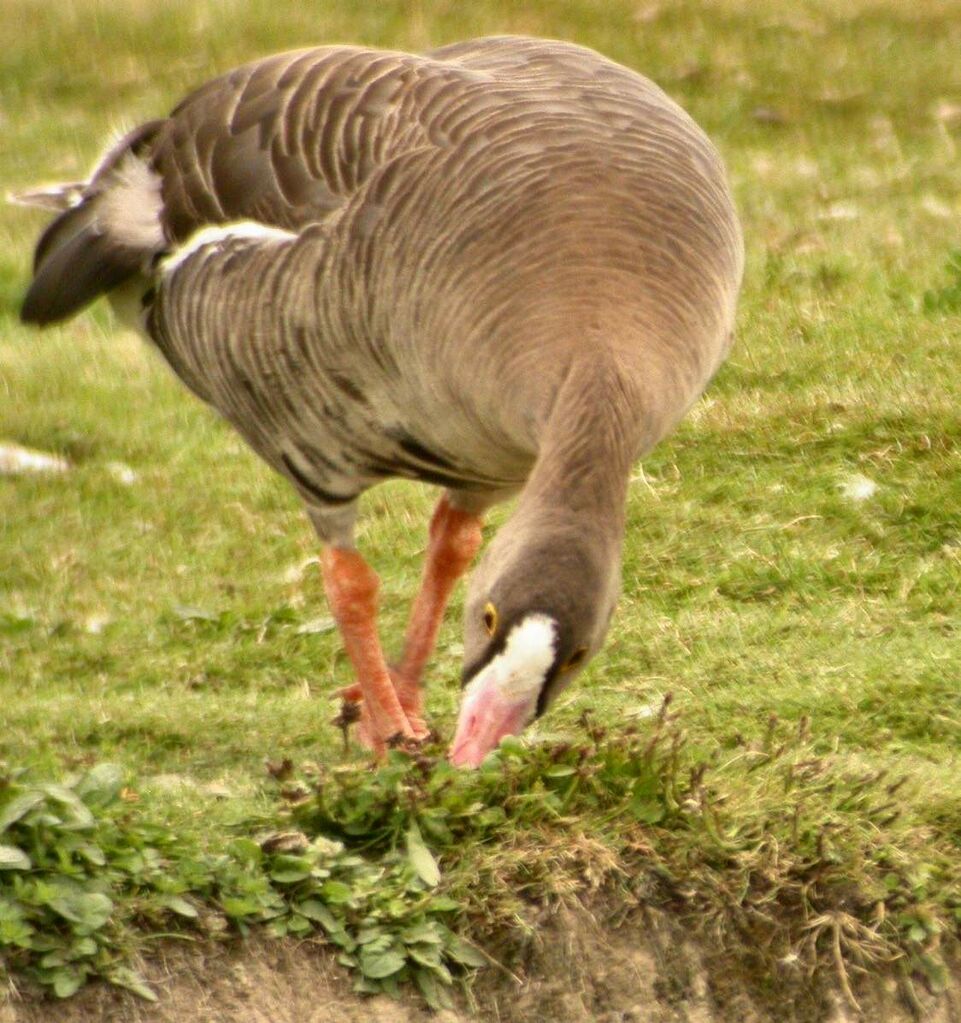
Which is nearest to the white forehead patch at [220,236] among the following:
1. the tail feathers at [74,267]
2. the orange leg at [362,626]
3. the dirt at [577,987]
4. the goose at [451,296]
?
the goose at [451,296]

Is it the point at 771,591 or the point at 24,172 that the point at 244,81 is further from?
the point at 24,172

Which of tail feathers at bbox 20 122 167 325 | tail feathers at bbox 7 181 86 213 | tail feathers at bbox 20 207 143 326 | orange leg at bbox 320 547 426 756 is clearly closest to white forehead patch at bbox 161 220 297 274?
tail feathers at bbox 20 122 167 325

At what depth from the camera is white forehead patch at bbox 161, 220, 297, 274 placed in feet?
17.7

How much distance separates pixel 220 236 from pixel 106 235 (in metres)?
0.68

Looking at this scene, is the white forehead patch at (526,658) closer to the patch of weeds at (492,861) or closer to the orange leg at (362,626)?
the patch of weeds at (492,861)

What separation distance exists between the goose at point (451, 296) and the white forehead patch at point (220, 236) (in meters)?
0.01

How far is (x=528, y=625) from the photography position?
13.6 feet

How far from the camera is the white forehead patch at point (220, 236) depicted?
5.39 meters

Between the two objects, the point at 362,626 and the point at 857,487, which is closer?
the point at 362,626

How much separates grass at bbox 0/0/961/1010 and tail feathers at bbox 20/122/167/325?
1243 mm

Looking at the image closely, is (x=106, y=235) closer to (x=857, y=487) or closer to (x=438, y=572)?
(x=438, y=572)

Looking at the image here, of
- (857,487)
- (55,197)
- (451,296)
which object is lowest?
(857,487)

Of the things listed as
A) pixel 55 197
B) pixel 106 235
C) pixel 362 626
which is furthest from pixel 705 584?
pixel 55 197

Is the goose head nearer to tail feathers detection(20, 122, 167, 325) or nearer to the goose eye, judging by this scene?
the goose eye
